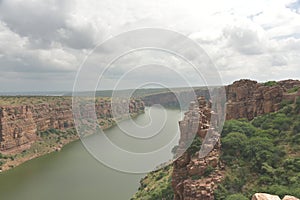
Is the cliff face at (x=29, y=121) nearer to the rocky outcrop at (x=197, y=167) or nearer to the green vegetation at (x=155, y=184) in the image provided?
the green vegetation at (x=155, y=184)

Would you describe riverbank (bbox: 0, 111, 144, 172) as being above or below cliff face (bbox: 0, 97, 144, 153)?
below

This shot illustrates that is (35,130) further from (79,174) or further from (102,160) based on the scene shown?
(102,160)

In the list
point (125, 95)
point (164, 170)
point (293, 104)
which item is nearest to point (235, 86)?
point (293, 104)

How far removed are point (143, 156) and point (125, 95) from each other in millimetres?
1714

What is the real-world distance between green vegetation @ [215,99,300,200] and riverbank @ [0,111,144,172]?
66.3 feet

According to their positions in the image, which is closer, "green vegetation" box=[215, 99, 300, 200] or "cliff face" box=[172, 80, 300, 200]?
"cliff face" box=[172, 80, 300, 200]

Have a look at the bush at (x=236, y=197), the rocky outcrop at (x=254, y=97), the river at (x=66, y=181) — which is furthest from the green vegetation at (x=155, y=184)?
the rocky outcrop at (x=254, y=97)

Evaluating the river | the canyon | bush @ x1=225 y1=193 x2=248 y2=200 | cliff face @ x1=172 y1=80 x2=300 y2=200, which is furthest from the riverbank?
bush @ x1=225 y1=193 x2=248 y2=200

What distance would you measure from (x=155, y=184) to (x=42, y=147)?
106 ft

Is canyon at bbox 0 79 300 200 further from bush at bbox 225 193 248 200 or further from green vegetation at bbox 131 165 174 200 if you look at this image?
green vegetation at bbox 131 165 174 200

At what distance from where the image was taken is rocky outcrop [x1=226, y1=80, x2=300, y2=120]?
2436cm

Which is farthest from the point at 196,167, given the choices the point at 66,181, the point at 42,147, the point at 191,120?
the point at 42,147

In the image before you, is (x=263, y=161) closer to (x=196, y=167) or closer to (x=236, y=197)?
(x=236, y=197)

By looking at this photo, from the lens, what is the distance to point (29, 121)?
160 ft
